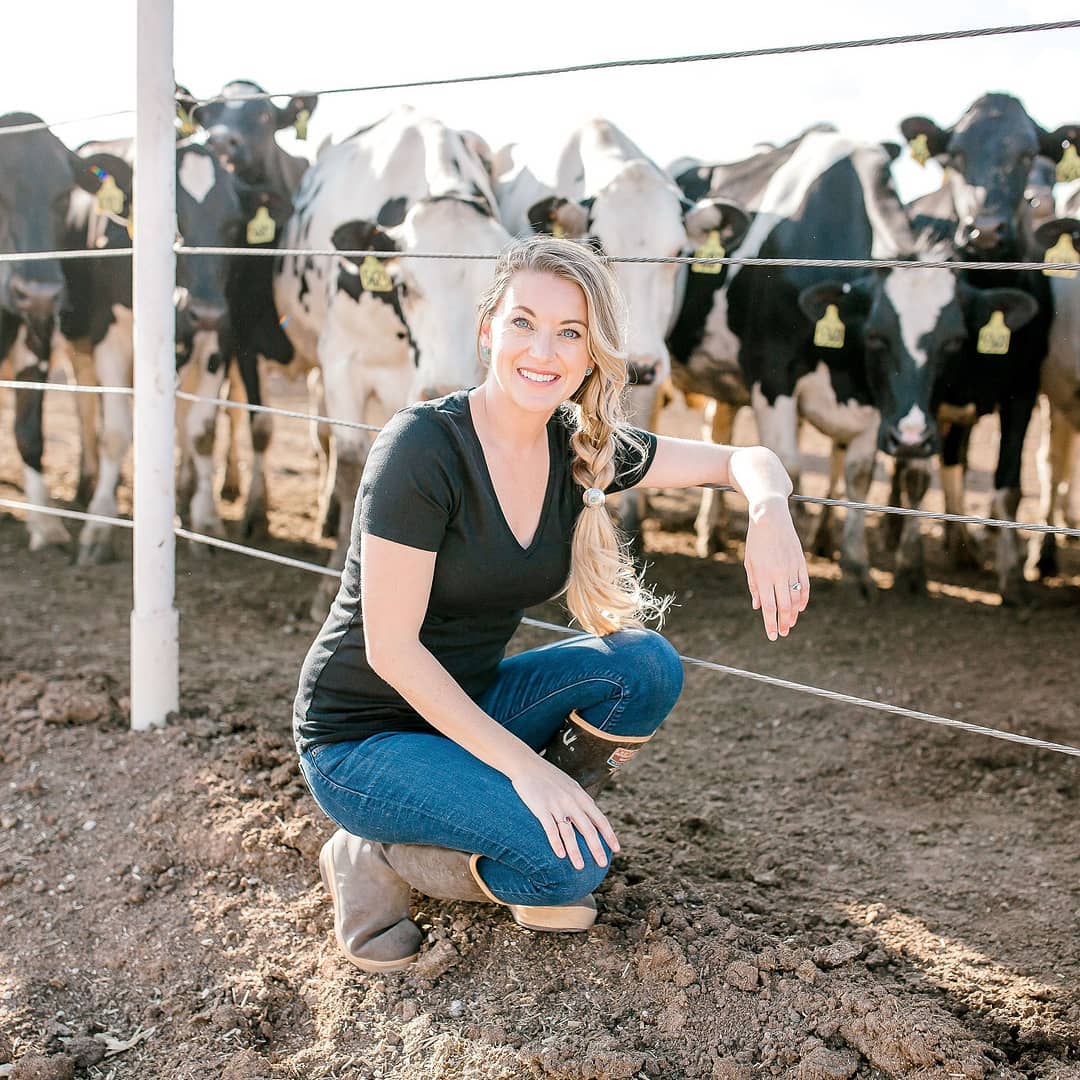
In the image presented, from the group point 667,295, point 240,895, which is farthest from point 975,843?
point 667,295

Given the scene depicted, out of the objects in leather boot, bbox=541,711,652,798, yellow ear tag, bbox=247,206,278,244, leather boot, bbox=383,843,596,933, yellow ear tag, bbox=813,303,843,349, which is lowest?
leather boot, bbox=383,843,596,933

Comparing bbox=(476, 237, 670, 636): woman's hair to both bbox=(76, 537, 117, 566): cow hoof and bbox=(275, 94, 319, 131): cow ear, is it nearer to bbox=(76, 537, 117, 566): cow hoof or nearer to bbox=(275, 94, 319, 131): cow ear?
bbox=(76, 537, 117, 566): cow hoof

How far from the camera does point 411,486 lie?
2229 millimetres

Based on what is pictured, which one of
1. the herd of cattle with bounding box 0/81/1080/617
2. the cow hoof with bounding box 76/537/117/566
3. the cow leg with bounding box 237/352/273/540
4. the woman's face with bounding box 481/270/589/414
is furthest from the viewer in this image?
the cow leg with bounding box 237/352/273/540

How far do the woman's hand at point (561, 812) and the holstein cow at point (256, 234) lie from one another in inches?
183

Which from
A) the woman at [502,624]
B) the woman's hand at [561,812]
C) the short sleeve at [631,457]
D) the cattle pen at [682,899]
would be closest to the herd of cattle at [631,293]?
the cattle pen at [682,899]

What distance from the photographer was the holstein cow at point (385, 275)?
5125 mm

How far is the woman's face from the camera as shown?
230cm

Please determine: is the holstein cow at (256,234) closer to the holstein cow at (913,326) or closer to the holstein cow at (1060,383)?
the holstein cow at (913,326)

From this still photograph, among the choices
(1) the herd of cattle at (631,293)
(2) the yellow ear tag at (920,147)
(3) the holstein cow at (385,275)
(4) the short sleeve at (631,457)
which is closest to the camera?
(4) the short sleeve at (631,457)

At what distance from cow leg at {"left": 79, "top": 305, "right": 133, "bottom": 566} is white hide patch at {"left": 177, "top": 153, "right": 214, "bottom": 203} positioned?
72 centimetres

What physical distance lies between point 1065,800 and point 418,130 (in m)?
4.40

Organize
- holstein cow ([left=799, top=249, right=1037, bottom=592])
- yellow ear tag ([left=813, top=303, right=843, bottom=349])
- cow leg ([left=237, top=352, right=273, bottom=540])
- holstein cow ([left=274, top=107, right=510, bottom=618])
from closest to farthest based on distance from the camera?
holstein cow ([left=274, top=107, right=510, bottom=618])
holstein cow ([left=799, top=249, right=1037, bottom=592])
yellow ear tag ([left=813, top=303, right=843, bottom=349])
cow leg ([left=237, top=352, right=273, bottom=540])

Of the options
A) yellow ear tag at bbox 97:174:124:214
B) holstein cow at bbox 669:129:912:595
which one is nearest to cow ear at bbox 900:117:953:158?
holstein cow at bbox 669:129:912:595
